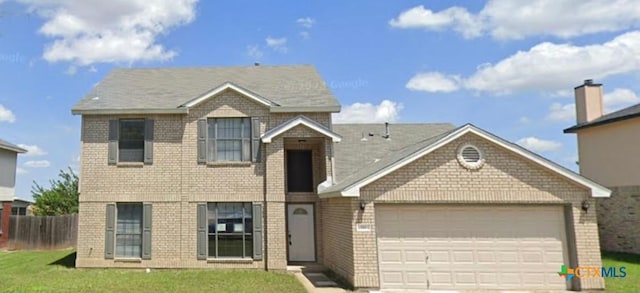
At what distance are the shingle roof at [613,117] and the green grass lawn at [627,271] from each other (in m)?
5.29

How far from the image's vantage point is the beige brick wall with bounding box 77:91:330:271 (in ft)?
46.7

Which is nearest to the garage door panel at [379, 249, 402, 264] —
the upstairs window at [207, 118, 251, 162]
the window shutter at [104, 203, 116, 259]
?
the upstairs window at [207, 118, 251, 162]

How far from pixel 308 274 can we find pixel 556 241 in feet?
22.8

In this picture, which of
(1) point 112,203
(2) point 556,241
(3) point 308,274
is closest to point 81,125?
(1) point 112,203

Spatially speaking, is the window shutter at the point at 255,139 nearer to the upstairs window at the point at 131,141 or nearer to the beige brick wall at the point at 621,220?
the upstairs window at the point at 131,141

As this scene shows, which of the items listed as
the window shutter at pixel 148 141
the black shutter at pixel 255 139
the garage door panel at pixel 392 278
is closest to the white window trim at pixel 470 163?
the garage door panel at pixel 392 278

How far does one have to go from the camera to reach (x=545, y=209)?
11.7m

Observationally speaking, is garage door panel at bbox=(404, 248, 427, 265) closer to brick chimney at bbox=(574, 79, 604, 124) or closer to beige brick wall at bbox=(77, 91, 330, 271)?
beige brick wall at bbox=(77, 91, 330, 271)

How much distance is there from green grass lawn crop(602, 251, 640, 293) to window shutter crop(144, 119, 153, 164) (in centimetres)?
1365

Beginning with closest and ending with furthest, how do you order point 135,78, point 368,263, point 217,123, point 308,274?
point 368,263, point 308,274, point 217,123, point 135,78

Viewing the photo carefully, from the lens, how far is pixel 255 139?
48.1ft

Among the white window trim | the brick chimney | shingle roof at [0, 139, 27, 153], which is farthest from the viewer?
shingle roof at [0, 139, 27, 153]

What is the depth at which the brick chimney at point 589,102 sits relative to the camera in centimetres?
2002

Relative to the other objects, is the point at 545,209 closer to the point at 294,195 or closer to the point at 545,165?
the point at 545,165
